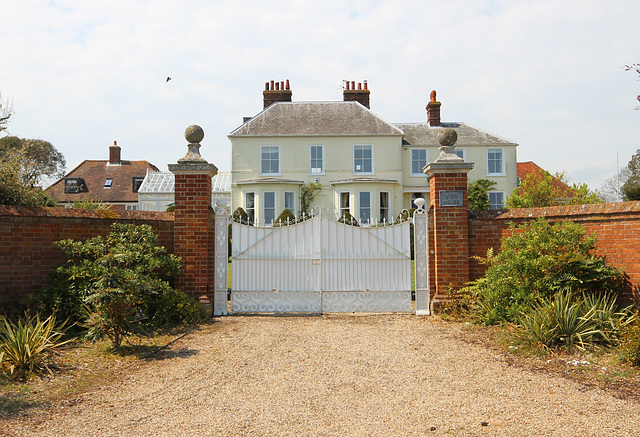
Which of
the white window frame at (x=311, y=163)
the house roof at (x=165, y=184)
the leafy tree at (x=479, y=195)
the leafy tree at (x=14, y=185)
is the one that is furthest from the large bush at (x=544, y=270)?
the house roof at (x=165, y=184)

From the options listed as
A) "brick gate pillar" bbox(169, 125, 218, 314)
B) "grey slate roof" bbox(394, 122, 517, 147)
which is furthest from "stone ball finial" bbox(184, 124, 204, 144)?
"grey slate roof" bbox(394, 122, 517, 147)

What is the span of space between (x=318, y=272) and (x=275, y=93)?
64.3ft

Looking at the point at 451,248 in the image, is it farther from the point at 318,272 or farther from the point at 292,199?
the point at 292,199

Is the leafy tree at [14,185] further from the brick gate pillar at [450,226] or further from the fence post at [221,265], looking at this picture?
the brick gate pillar at [450,226]

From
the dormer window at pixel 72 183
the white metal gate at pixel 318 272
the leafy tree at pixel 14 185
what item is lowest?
the white metal gate at pixel 318 272

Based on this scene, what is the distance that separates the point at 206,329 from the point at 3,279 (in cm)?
283

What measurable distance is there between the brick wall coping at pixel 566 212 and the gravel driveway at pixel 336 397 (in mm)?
2664

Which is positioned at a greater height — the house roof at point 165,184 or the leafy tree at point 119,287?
the house roof at point 165,184

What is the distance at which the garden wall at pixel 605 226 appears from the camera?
22.4ft

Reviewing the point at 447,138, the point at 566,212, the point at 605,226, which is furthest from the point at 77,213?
the point at 605,226

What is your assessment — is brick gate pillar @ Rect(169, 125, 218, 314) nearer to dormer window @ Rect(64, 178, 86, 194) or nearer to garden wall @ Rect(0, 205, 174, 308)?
garden wall @ Rect(0, 205, 174, 308)

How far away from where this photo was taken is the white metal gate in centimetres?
865

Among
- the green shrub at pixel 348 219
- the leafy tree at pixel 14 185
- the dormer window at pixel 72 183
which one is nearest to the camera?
the leafy tree at pixel 14 185

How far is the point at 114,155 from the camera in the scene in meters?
40.0
